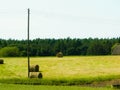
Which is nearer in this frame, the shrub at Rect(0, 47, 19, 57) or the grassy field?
the grassy field

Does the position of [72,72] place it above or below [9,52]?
below

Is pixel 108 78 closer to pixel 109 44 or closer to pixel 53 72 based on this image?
pixel 53 72

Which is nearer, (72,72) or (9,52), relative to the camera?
(72,72)

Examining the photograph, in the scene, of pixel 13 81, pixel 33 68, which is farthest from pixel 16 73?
pixel 13 81

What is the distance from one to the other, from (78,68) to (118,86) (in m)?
14.0

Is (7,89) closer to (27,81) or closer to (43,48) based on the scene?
(27,81)

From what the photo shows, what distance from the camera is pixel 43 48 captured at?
12125cm

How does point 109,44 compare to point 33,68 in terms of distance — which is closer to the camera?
point 33,68

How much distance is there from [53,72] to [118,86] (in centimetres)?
1123

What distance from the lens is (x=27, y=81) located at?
102ft

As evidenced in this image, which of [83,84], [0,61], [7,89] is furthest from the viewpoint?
[0,61]

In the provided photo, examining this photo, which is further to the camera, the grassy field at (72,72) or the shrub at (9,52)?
the shrub at (9,52)

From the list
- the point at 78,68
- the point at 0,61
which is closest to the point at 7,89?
the point at 78,68

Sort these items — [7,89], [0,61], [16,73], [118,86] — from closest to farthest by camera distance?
[7,89] → [118,86] → [16,73] → [0,61]
